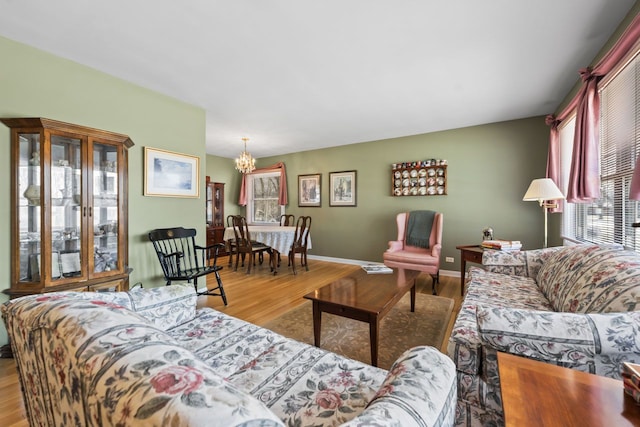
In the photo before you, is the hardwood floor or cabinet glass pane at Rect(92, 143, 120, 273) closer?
the hardwood floor

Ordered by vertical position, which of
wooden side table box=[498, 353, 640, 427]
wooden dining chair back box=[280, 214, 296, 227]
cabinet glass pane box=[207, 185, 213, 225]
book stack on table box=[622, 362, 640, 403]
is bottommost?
wooden side table box=[498, 353, 640, 427]

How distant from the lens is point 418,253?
12.3 feet

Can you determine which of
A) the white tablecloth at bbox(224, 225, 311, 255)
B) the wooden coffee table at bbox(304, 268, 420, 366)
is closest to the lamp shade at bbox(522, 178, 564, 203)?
the wooden coffee table at bbox(304, 268, 420, 366)

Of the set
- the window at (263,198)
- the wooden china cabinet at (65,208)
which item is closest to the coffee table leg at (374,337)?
the wooden china cabinet at (65,208)

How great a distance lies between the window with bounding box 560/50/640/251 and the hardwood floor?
4.81 feet

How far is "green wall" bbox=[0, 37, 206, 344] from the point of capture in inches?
77.1

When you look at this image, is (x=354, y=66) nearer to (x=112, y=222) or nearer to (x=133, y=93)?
(x=133, y=93)

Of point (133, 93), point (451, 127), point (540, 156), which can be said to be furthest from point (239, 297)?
point (540, 156)

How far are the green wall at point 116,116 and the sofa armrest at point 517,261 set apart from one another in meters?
3.37

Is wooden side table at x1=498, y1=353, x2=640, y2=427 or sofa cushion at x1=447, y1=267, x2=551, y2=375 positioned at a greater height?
wooden side table at x1=498, y1=353, x2=640, y2=427

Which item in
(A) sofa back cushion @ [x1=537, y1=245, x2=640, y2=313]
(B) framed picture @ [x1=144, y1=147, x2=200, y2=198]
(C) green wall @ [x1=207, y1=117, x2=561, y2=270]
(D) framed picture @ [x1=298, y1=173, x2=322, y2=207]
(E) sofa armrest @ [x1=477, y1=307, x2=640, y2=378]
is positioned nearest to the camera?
(E) sofa armrest @ [x1=477, y1=307, x2=640, y2=378]

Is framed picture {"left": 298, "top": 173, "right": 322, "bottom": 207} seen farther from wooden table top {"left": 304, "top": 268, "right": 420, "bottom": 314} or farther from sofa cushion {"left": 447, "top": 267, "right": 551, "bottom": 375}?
sofa cushion {"left": 447, "top": 267, "right": 551, "bottom": 375}

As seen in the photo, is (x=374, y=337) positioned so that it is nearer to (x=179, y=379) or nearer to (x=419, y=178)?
(x=179, y=379)

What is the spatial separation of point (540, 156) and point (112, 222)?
5.22 metres
